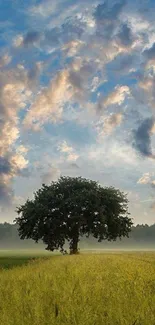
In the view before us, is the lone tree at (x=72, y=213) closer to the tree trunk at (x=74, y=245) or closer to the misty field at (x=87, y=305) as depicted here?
the tree trunk at (x=74, y=245)

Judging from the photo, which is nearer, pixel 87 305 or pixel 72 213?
pixel 87 305

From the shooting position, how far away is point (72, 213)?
56.1 meters

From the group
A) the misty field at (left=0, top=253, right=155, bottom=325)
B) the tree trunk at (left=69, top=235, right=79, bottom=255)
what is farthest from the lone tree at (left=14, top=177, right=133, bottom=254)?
the misty field at (left=0, top=253, right=155, bottom=325)

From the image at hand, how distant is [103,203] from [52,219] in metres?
8.02

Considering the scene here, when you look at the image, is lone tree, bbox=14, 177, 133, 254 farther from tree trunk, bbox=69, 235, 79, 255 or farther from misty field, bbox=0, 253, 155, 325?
misty field, bbox=0, 253, 155, 325

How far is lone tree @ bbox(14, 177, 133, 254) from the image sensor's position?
56125mm

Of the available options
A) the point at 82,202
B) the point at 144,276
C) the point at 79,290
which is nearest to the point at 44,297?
the point at 79,290

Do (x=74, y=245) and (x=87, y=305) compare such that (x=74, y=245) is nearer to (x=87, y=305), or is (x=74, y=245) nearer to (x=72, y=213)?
(x=72, y=213)

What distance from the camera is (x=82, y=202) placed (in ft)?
184

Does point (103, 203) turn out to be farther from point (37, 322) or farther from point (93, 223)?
point (37, 322)

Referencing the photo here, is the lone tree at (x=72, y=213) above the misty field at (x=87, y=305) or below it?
above

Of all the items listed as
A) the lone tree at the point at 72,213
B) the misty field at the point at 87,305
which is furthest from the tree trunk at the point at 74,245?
the misty field at the point at 87,305

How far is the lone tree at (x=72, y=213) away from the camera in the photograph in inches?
2210

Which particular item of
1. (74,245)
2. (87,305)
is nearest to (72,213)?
(74,245)
